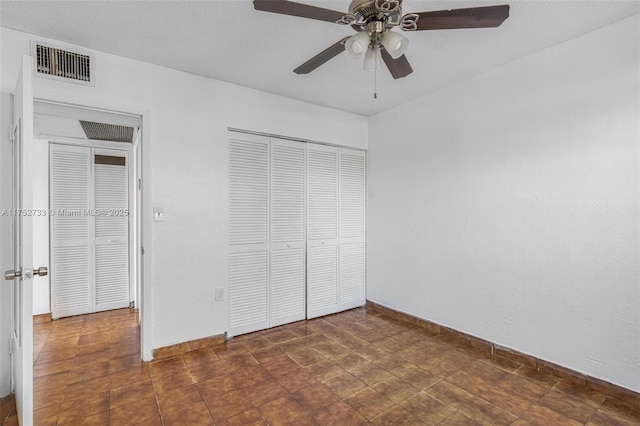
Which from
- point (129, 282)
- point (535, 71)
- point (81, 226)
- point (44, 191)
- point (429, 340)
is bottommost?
point (429, 340)

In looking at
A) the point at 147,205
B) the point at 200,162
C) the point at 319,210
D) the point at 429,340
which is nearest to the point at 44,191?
the point at 147,205

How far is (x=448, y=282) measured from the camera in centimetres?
308

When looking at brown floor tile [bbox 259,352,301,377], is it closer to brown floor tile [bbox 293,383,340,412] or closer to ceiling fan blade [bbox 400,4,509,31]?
brown floor tile [bbox 293,383,340,412]

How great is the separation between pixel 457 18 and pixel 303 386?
7.89ft

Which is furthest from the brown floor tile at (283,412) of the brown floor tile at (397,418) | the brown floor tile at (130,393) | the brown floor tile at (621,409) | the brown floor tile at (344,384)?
the brown floor tile at (621,409)

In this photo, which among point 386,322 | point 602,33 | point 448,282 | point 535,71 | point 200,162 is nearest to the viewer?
point 602,33

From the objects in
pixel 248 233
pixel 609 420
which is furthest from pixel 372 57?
pixel 609 420

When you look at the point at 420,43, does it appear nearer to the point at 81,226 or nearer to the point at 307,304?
the point at 307,304

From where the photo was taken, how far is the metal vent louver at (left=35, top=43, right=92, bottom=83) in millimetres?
2158

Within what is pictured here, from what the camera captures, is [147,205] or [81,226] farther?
[81,226]

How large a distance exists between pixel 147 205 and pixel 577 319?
3418 millimetres

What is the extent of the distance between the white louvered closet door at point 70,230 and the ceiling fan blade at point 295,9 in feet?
11.2

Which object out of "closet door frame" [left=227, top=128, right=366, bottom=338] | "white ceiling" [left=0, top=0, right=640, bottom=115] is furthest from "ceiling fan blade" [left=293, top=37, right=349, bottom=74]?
"closet door frame" [left=227, top=128, right=366, bottom=338]

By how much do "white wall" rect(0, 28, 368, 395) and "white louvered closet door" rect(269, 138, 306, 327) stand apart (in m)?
0.46
